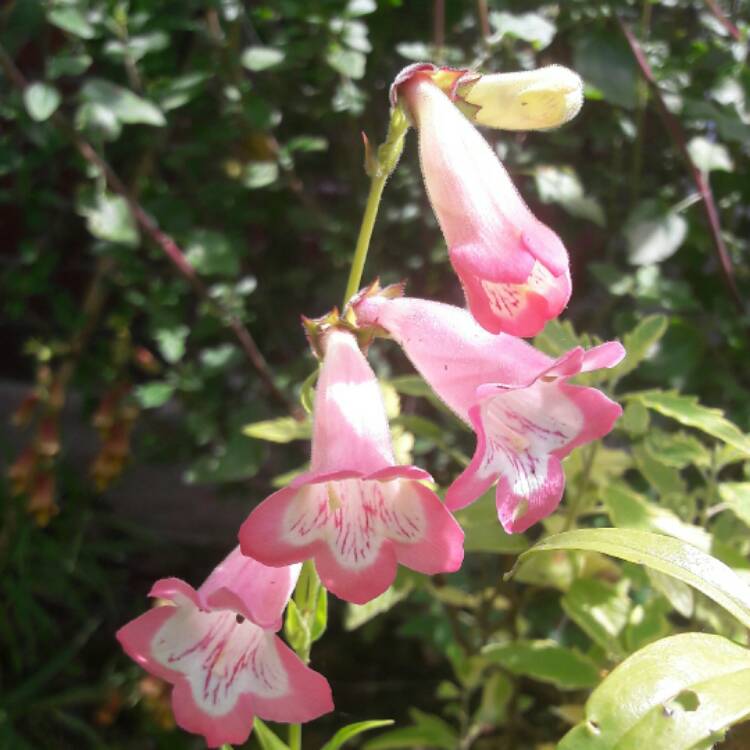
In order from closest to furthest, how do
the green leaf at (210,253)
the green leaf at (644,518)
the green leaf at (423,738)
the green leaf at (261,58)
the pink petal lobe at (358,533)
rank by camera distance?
the pink petal lobe at (358,533), the green leaf at (644,518), the green leaf at (423,738), the green leaf at (261,58), the green leaf at (210,253)

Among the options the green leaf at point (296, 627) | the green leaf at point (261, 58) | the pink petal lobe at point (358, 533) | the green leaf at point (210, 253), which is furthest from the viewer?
the green leaf at point (210, 253)

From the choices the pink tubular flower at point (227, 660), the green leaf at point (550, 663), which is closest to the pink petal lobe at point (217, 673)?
the pink tubular flower at point (227, 660)

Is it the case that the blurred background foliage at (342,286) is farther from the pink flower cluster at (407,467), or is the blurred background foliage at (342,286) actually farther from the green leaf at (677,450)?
the pink flower cluster at (407,467)

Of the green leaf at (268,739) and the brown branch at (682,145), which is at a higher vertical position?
the brown branch at (682,145)

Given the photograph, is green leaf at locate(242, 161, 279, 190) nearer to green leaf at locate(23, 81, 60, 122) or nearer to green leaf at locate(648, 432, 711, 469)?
green leaf at locate(23, 81, 60, 122)

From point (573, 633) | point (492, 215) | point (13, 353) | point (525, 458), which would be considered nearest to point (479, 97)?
point (492, 215)

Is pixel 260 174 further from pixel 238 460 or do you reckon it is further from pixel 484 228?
pixel 484 228

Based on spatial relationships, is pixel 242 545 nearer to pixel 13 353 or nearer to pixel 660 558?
pixel 660 558
